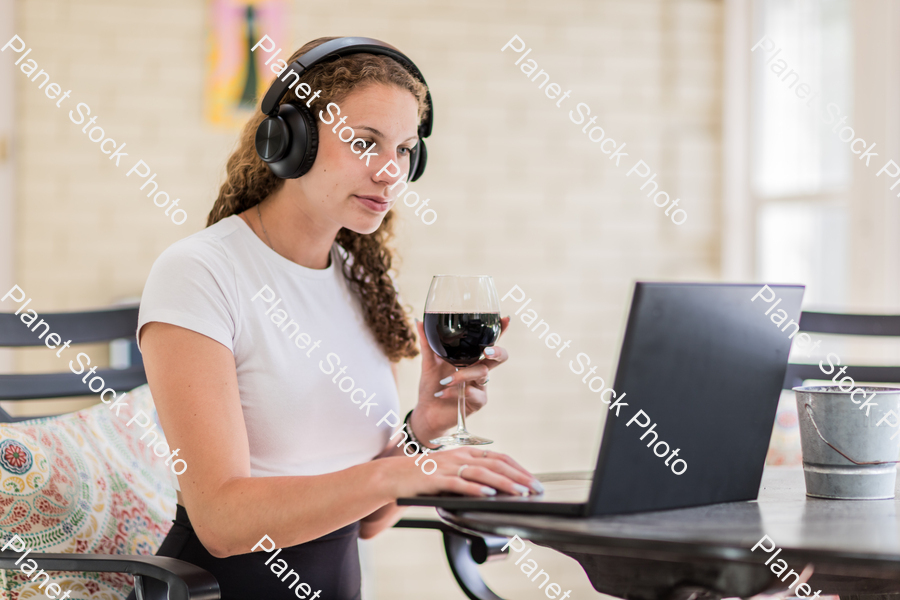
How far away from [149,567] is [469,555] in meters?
0.66

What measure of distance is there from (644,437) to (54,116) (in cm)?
287

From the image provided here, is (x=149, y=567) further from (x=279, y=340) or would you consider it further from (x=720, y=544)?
(x=720, y=544)

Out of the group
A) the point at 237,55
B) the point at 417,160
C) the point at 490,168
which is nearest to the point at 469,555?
the point at 417,160

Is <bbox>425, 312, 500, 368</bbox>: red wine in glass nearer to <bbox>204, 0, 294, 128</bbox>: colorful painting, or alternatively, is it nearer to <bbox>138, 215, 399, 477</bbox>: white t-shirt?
<bbox>138, 215, 399, 477</bbox>: white t-shirt

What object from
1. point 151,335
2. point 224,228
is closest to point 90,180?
point 224,228

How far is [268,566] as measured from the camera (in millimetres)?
1394

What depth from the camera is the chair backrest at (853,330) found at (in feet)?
6.91

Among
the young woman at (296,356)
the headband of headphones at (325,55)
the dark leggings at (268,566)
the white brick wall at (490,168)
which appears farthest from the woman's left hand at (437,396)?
the white brick wall at (490,168)

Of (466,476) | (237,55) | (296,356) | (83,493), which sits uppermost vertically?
(237,55)

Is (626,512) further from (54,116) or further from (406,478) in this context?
(54,116)

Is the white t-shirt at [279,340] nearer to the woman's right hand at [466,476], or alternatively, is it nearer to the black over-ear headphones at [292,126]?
the black over-ear headphones at [292,126]

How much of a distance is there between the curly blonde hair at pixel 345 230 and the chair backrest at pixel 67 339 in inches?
13.0

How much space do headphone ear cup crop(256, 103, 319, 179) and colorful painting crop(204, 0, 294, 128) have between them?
1832 mm

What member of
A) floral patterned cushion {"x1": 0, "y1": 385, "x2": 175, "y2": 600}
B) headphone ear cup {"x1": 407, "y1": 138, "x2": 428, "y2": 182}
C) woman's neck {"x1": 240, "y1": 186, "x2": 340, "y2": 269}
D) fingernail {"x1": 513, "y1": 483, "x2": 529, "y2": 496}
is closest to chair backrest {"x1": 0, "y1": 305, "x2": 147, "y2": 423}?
floral patterned cushion {"x1": 0, "y1": 385, "x2": 175, "y2": 600}
